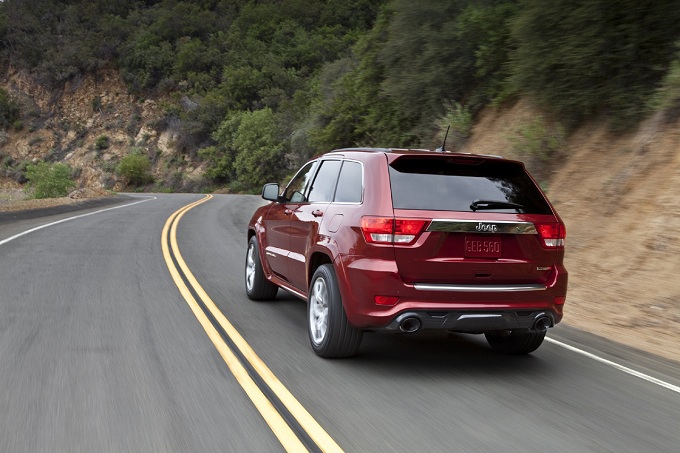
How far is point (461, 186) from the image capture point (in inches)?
214

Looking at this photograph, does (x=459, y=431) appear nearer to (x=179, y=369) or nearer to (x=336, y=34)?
(x=179, y=369)

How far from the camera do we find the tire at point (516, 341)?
592cm

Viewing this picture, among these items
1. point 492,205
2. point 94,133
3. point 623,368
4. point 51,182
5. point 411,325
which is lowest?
point 51,182

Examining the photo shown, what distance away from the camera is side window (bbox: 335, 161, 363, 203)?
18.7ft

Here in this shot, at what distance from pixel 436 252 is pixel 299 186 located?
2734mm

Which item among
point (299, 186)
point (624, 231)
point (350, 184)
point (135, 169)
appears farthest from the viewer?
point (135, 169)

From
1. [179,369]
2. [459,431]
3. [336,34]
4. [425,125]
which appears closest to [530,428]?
[459,431]

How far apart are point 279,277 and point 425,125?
13671mm

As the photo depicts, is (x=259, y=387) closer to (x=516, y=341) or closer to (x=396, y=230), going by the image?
(x=396, y=230)

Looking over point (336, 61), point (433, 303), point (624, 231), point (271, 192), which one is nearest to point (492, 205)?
point (433, 303)

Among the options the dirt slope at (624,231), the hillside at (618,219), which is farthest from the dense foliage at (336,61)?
the dirt slope at (624,231)

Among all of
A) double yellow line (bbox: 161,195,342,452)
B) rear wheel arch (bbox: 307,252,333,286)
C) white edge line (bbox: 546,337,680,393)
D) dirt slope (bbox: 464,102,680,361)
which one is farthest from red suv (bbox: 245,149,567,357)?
dirt slope (bbox: 464,102,680,361)

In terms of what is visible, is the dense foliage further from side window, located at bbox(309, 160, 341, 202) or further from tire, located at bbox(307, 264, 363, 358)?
tire, located at bbox(307, 264, 363, 358)

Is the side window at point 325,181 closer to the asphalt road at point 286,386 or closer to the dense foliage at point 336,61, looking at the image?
the asphalt road at point 286,386
